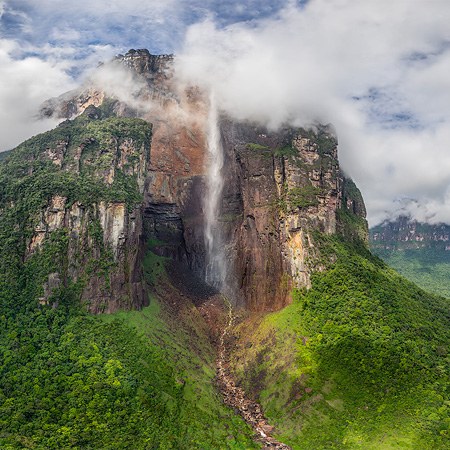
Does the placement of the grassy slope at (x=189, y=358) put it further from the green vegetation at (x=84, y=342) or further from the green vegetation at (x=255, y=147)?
the green vegetation at (x=255, y=147)

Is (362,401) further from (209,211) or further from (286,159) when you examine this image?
(209,211)

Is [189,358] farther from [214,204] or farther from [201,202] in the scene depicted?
[201,202]

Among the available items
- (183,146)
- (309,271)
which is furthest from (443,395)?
(183,146)

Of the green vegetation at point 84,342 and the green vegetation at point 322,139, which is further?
the green vegetation at point 322,139

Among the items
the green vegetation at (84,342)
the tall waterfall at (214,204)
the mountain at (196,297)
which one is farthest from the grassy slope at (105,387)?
the tall waterfall at (214,204)

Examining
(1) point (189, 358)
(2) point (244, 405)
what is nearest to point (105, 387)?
(1) point (189, 358)

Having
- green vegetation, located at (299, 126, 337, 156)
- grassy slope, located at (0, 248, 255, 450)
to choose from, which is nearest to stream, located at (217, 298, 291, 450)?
grassy slope, located at (0, 248, 255, 450)

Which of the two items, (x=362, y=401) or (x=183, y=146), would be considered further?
(x=183, y=146)
